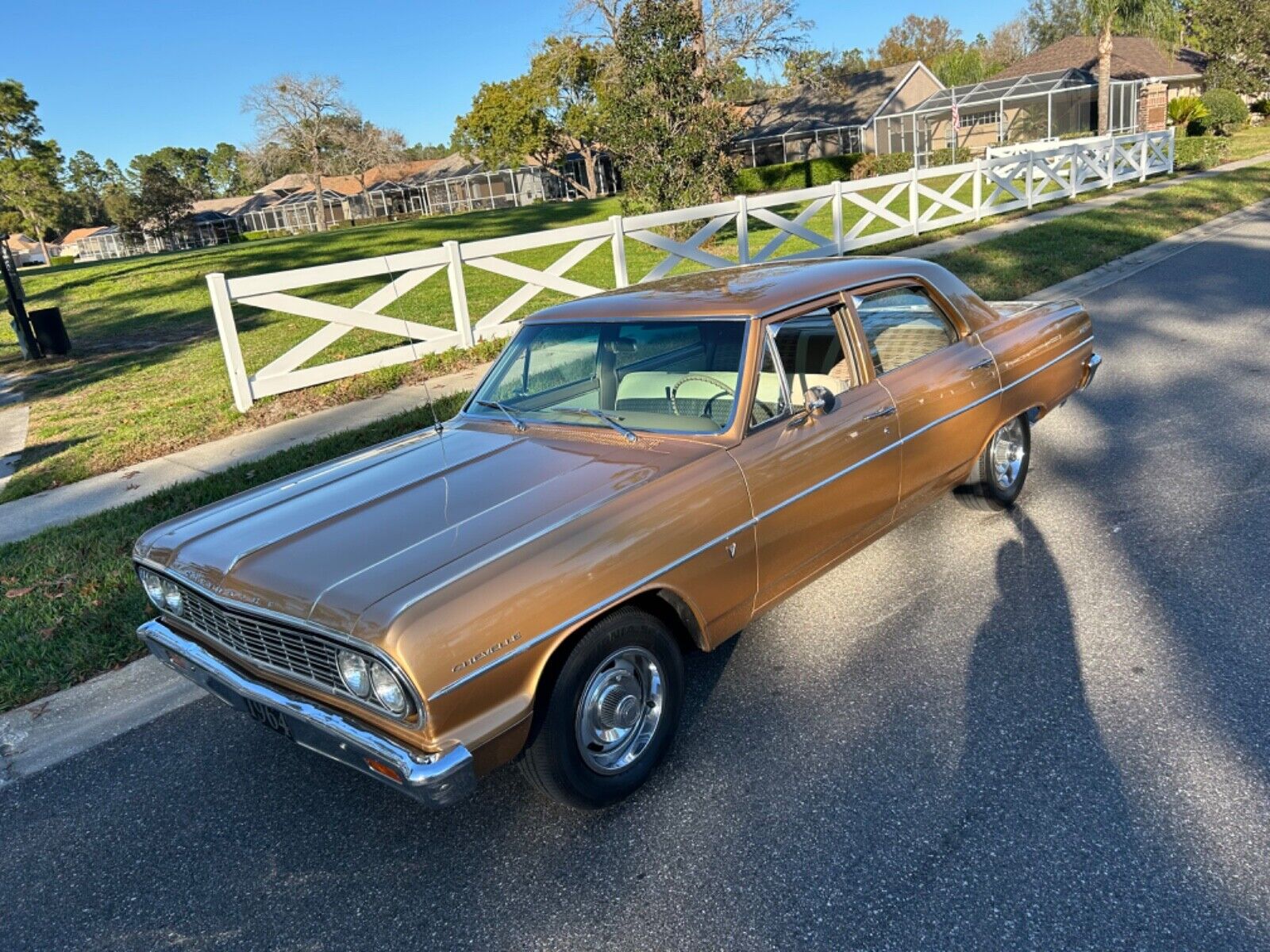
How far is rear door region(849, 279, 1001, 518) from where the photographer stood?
166 inches

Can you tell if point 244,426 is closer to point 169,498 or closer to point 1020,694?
point 169,498

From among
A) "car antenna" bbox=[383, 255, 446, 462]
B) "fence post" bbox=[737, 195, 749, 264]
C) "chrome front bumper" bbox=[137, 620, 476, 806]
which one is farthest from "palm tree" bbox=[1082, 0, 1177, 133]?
"chrome front bumper" bbox=[137, 620, 476, 806]

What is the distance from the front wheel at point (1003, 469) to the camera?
503cm

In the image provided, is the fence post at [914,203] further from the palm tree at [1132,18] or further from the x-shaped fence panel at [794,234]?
the palm tree at [1132,18]

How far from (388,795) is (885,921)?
1743 millimetres

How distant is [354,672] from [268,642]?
1.47ft

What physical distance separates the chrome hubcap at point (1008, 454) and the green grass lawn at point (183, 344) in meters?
6.42

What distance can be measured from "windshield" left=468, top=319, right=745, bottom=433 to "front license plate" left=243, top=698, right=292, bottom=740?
5.24 ft

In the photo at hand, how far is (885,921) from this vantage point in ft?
8.25

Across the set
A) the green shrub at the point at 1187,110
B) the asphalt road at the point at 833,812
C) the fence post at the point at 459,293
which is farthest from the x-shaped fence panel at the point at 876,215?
the green shrub at the point at 1187,110

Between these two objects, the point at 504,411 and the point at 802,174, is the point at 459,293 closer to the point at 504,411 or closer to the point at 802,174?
the point at 504,411

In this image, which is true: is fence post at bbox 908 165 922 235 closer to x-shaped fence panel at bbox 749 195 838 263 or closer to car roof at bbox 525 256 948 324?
x-shaped fence panel at bbox 749 195 838 263

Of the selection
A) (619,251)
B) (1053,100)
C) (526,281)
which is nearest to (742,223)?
(619,251)

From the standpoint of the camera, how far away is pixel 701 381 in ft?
12.3
